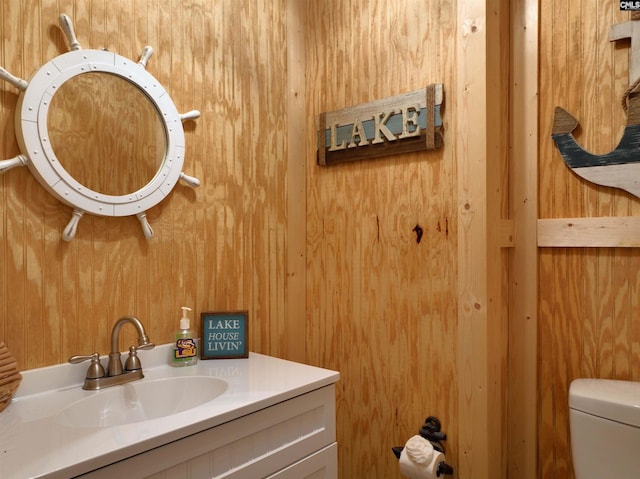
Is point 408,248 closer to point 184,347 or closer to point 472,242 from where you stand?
point 472,242

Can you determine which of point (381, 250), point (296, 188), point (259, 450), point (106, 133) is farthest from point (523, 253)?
point (106, 133)

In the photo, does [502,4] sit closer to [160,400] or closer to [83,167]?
[83,167]

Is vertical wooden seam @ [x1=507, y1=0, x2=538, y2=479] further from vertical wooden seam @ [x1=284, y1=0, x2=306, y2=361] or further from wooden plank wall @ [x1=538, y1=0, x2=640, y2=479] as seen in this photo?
vertical wooden seam @ [x1=284, y1=0, x2=306, y2=361]

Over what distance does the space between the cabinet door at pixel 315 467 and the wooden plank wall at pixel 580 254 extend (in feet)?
2.32

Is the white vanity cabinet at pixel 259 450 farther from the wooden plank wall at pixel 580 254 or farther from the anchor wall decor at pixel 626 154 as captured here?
the anchor wall decor at pixel 626 154

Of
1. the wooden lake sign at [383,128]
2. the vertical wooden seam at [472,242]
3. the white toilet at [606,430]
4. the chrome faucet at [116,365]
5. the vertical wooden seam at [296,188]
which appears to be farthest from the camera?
the vertical wooden seam at [296,188]

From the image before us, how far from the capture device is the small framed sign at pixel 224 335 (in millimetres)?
1498

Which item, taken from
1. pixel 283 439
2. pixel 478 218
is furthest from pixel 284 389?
pixel 478 218

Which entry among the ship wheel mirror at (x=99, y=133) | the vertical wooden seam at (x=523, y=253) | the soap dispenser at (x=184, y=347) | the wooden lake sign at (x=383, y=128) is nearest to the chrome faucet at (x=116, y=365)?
the soap dispenser at (x=184, y=347)

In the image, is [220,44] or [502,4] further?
[220,44]

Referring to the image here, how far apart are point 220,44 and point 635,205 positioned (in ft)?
4.79

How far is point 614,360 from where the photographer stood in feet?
4.34

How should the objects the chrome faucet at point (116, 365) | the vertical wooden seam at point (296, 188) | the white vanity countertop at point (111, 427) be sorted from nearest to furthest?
the white vanity countertop at point (111, 427)
the chrome faucet at point (116, 365)
the vertical wooden seam at point (296, 188)

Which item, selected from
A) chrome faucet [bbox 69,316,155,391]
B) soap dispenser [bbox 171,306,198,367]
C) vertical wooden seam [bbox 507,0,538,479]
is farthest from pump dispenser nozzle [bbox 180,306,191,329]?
vertical wooden seam [bbox 507,0,538,479]
